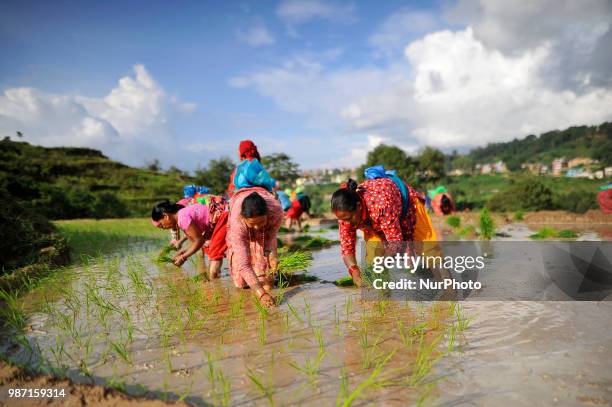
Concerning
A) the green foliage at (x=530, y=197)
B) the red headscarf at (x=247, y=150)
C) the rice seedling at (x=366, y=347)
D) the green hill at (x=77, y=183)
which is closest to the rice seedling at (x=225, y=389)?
the rice seedling at (x=366, y=347)

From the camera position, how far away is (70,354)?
2539mm

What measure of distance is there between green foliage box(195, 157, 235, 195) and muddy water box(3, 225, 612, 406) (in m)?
29.9

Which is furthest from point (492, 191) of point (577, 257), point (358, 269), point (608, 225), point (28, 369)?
point (28, 369)

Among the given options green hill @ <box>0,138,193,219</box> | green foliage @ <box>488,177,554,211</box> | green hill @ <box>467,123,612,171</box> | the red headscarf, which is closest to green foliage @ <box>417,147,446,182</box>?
green foliage @ <box>488,177,554,211</box>

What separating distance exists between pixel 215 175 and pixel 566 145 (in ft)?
156

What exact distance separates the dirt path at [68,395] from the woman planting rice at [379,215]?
1948mm

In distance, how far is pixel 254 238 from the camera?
424 cm

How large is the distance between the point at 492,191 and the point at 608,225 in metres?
29.2

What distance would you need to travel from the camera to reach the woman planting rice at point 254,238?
3459 mm

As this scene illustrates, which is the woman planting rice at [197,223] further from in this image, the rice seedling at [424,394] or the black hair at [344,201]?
the rice seedling at [424,394]


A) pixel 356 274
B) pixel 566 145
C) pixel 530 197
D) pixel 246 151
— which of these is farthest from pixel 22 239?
pixel 566 145

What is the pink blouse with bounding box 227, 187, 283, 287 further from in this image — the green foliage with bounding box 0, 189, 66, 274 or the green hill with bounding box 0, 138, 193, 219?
the green hill with bounding box 0, 138, 193, 219

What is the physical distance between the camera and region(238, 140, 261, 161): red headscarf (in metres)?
4.91

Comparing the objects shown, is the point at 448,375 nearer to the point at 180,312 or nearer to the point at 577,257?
the point at 180,312
